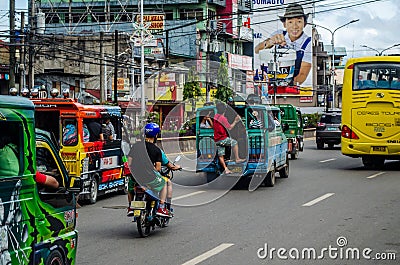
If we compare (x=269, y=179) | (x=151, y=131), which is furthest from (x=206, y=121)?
(x=151, y=131)

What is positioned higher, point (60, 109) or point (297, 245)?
point (60, 109)

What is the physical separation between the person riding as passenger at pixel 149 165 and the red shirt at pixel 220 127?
247 inches

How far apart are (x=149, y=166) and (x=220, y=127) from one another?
6543 mm

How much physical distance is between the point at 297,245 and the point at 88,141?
6687 mm

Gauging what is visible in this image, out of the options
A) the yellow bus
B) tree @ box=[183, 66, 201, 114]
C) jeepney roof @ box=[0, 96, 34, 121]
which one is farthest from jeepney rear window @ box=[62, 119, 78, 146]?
tree @ box=[183, 66, 201, 114]

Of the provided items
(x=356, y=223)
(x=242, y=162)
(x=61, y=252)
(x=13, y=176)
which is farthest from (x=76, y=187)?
(x=242, y=162)

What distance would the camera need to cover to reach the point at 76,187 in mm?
7871

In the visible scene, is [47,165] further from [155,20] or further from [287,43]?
[287,43]

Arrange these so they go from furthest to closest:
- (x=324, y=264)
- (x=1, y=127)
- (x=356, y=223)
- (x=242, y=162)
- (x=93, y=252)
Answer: (x=242, y=162) → (x=356, y=223) → (x=93, y=252) → (x=324, y=264) → (x=1, y=127)

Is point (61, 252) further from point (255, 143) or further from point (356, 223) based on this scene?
point (255, 143)

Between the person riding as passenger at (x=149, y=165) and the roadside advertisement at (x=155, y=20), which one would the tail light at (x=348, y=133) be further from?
the roadside advertisement at (x=155, y=20)

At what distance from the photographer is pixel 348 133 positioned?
24.0 metres

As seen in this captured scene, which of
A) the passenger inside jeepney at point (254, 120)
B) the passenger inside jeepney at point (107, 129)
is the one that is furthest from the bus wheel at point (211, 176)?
the passenger inside jeepney at point (107, 129)

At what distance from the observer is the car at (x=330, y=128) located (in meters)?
37.0
